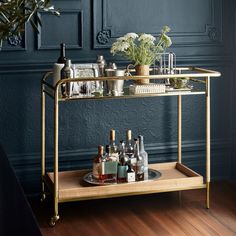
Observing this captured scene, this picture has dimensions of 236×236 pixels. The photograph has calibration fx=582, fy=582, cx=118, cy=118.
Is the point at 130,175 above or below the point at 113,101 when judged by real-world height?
below

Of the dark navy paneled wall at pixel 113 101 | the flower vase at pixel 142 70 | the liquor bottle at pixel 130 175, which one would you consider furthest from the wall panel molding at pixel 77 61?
the liquor bottle at pixel 130 175

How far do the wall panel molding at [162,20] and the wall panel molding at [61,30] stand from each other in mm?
105

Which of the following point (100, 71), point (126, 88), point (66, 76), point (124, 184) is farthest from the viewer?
point (126, 88)

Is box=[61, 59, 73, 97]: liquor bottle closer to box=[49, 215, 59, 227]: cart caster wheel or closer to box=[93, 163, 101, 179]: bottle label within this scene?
box=[93, 163, 101, 179]: bottle label

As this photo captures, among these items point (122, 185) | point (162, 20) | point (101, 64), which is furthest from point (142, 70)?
point (122, 185)

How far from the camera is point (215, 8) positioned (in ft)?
Result: 13.0

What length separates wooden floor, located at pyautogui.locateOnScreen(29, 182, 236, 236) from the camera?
10.5ft

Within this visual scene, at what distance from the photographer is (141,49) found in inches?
137

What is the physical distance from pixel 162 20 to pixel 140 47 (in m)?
0.45

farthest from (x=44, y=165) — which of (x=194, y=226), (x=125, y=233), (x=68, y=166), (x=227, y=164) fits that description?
(x=227, y=164)

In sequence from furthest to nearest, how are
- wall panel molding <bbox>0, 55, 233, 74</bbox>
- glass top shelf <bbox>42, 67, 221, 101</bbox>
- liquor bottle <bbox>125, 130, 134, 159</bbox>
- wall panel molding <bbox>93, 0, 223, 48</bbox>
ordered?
wall panel molding <bbox>93, 0, 223, 48</bbox> < wall panel molding <bbox>0, 55, 233, 74</bbox> < liquor bottle <bbox>125, 130, 134, 159</bbox> < glass top shelf <bbox>42, 67, 221, 101</bbox>


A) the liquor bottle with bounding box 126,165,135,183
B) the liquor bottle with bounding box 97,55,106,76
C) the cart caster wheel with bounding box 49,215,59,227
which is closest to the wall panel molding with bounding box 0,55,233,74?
the liquor bottle with bounding box 97,55,106,76

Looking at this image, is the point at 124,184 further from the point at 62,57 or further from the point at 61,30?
the point at 61,30

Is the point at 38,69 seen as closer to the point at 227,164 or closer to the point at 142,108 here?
the point at 142,108
